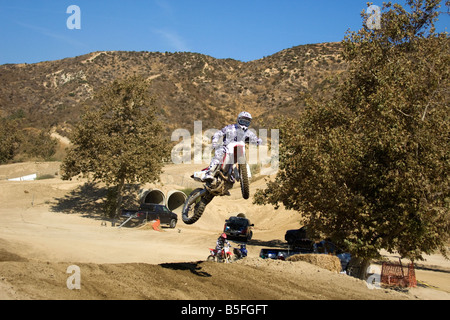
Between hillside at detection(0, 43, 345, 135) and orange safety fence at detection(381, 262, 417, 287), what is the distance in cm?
6789

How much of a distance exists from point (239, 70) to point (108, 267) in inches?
5075

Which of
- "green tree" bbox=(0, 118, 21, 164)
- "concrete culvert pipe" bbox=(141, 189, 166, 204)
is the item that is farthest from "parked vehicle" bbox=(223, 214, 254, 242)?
"green tree" bbox=(0, 118, 21, 164)

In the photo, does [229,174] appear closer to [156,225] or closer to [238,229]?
[238,229]

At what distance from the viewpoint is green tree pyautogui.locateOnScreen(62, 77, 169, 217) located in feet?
112

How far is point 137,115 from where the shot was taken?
3772 cm

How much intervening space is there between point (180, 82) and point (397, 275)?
99872 mm

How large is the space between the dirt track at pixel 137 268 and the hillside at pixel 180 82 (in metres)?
54.9

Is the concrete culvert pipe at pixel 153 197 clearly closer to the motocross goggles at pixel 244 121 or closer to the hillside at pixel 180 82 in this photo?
the motocross goggles at pixel 244 121

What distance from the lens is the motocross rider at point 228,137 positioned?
31.5 feet

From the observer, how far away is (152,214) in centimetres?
3400

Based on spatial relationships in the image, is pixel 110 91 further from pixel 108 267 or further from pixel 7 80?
pixel 7 80

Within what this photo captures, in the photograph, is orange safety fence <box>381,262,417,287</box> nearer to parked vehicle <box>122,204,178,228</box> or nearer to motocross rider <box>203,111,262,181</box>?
Result: motocross rider <box>203,111,262,181</box>

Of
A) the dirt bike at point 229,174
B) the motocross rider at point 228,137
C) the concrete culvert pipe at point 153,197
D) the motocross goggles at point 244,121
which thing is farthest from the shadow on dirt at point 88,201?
the motocross goggles at point 244,121

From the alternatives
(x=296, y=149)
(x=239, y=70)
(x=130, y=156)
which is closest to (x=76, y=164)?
(x=130, y=156)
